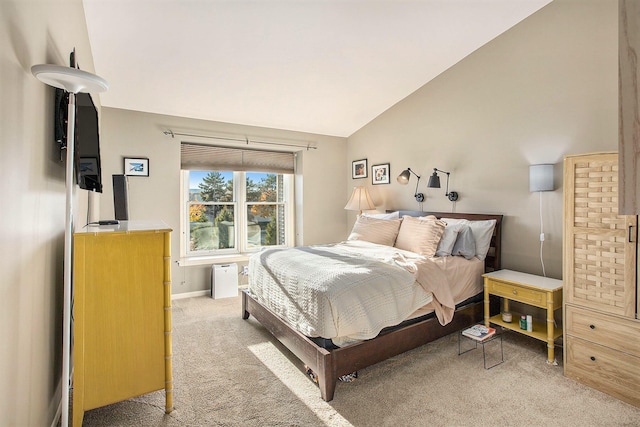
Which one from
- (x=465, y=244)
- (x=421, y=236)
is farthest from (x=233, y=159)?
(x=465, y=244)

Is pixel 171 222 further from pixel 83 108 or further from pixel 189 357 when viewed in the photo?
pixel 83 108

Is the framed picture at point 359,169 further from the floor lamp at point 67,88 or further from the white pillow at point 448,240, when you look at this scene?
the floor lamp at point 67,88

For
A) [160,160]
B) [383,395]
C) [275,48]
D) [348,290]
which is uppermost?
[275,48]

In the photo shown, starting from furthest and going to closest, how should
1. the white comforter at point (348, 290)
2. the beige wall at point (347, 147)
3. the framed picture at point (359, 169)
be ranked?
the framed picture at point (359, 169) < the white comforter at point (348, 290) < the beige wall at point (347, 147)

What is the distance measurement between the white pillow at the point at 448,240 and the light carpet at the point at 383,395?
0.82 metres

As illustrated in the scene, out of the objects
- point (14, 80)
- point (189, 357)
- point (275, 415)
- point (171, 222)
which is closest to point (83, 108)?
point (14, 80)

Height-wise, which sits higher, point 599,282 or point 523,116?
point 523,116

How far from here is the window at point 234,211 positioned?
14.9 ft

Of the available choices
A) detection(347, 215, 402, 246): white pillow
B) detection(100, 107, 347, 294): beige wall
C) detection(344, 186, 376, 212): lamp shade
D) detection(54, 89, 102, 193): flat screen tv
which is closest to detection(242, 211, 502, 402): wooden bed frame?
detection(347, 215, 402, 246): white pillow

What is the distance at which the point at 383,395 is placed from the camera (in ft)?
6.93

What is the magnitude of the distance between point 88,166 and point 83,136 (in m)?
0.19

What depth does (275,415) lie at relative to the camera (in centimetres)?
193

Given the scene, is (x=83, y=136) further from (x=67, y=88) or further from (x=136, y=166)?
(x=136, y=166)

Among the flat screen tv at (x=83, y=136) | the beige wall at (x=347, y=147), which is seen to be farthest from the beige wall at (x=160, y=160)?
the flat screen tv at (x=83, y=136)
